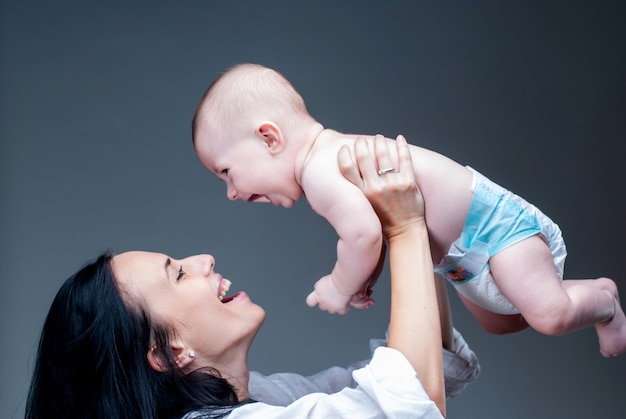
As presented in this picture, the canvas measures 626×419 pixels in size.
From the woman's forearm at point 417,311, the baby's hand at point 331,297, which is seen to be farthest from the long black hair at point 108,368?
the woman's forearm at point 417,311

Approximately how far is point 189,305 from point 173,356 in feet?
0.32

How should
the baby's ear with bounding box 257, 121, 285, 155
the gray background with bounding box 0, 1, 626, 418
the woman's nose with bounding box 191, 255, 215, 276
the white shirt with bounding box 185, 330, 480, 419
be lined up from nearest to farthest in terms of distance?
the white shirt with bounding box 185, 330, 480, 419
the baby's ear with bounding box 257, 121, 285, 155
the woman's nose with bounding box 191, 255, 215, 276
the gray background with bounding box 0, 1, 626, 418

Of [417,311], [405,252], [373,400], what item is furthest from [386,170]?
[373,400]

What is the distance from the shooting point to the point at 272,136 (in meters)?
1.62

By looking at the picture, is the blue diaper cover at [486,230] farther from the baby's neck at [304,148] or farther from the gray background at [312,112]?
the gray background at [312,112]

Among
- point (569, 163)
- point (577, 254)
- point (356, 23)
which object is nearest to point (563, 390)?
point (577, 254)

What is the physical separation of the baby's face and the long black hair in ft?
0.97

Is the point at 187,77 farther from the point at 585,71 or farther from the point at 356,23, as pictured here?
the point at 585,71

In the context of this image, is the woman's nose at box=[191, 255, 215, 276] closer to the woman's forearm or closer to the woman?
the woman

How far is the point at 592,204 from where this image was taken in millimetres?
3123

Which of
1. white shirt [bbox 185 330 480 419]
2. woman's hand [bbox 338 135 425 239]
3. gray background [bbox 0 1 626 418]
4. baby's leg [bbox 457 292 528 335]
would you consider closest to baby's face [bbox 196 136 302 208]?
woman's hand [bbox 338 135 425 239]

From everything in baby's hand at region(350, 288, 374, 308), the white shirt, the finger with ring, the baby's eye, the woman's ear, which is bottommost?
the white shirt

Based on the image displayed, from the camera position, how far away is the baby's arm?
1499mm

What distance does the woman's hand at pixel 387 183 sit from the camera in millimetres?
1522
